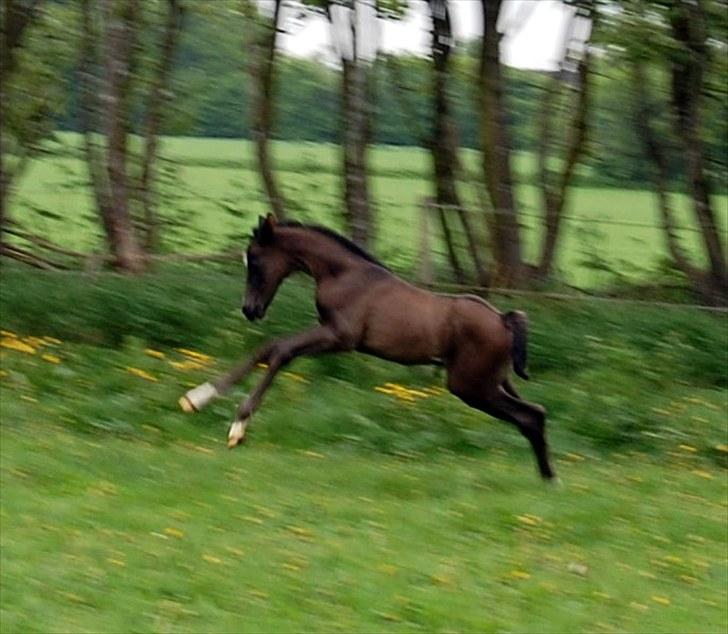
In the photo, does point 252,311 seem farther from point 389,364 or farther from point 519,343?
point 389,364

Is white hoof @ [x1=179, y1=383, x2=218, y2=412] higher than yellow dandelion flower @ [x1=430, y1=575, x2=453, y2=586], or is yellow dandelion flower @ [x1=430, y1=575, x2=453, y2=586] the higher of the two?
yellow dandelion flower @ [x1=430, y1=575, x2=453, y2=586]

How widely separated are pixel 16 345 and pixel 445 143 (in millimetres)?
5757

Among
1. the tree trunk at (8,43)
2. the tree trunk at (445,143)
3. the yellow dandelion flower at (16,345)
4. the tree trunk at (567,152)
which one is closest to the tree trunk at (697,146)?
the tree trunk at (567,152)

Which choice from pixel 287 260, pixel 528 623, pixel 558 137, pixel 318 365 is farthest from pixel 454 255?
pixel 528 623

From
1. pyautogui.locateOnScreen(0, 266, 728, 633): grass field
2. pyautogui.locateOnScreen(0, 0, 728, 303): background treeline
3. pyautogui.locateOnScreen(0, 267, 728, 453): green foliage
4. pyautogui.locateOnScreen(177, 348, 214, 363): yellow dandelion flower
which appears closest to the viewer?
pyautogui.locateOnScreen(0, 266, 728, 633): grass field

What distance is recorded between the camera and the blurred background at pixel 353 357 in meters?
8.01

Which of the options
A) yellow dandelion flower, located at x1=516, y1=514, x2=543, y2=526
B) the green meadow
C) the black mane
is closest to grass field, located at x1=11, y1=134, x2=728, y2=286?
the green meadow

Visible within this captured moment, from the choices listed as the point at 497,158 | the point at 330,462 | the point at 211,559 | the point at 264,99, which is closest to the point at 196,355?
the point at 330,462

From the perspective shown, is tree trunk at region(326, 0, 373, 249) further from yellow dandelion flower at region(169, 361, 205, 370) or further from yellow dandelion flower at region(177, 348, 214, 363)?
yellow dandelion flower at region(169, 361, 205, 370)

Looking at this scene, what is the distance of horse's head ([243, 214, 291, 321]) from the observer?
32.0 feet

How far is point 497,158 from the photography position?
15.8m

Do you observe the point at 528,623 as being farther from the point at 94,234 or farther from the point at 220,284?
the point at 94,234

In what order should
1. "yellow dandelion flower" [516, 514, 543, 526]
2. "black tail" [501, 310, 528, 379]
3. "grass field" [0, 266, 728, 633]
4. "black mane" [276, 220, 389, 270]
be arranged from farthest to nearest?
"black mane" [276, 220, 389, 270], "black tail" [501, 310, 528, 379], "yellow dandelion flower" [516, 514, 543, 526], "grass field" [0, 266, 728, 633]

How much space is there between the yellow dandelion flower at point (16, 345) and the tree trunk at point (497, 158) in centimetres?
508
